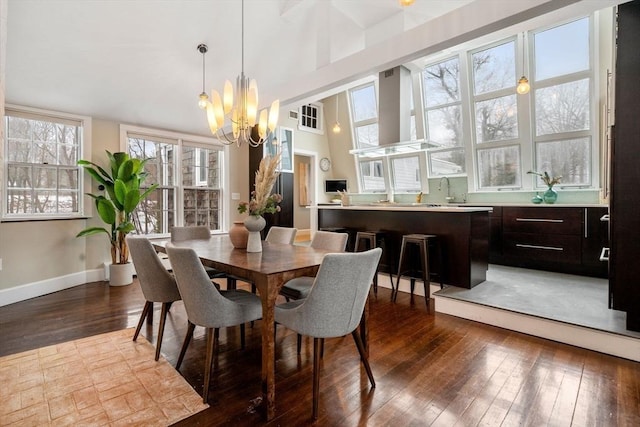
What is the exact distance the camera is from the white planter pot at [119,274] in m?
4.25

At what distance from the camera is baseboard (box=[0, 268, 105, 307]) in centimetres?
359

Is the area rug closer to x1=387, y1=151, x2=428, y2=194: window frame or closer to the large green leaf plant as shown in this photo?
the large green leaf plant

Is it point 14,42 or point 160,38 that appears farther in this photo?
point 160,38

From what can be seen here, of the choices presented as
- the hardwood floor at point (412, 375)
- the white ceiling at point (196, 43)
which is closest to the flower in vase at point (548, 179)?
the white ceiling at point (196, 43)

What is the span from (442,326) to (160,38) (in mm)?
4404

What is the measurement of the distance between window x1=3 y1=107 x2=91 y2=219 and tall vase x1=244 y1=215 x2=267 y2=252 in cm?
337

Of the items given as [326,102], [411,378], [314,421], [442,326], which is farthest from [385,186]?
[314,421]

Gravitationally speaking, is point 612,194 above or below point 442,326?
above

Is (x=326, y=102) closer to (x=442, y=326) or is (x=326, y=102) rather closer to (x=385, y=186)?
(x=385, y=186)

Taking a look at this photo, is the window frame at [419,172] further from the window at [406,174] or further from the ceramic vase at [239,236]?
the ceramic vase at [239,236]

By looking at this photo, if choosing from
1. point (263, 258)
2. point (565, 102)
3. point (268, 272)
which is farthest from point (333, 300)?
point (565, 102)

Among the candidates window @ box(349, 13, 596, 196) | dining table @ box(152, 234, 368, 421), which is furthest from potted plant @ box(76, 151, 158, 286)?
window @ box(349, 13, 596, 196)

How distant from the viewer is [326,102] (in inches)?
329

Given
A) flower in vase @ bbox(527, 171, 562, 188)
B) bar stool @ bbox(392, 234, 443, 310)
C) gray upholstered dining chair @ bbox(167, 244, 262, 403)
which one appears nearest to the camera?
gray upholstered dining chair @ bbox(167, 244, 262, 403)
